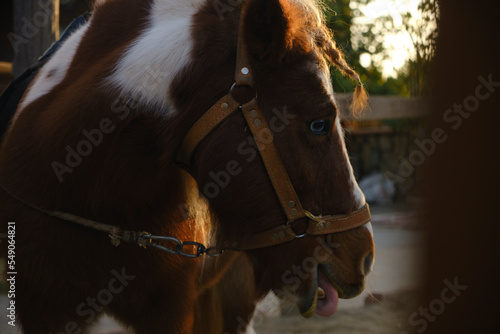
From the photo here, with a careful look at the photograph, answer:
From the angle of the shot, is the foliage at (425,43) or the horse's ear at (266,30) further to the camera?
the horse's ear at (266,30)

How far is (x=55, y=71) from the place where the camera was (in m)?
2.06

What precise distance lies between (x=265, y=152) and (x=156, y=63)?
1.74 ft

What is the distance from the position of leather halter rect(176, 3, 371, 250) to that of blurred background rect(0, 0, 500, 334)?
0.32 m

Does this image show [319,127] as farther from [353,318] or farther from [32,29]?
[353,318]

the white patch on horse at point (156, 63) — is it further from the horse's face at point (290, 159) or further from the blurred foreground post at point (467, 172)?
the blurred foreground post at point (467, 172)

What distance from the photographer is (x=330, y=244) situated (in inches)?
68.6

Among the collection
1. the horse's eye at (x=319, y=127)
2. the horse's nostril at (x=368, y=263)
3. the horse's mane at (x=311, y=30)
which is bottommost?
the horse's nostril at (x=368, y=263)

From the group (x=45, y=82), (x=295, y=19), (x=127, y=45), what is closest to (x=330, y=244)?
(x=295, y=19)

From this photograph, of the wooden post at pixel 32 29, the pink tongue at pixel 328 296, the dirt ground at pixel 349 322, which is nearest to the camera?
the pink tongue at pixel 328 296

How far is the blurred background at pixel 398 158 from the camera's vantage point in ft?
3.76

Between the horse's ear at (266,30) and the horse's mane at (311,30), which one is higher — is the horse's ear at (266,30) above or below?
above

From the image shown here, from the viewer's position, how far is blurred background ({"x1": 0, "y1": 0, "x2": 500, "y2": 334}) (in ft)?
3.76

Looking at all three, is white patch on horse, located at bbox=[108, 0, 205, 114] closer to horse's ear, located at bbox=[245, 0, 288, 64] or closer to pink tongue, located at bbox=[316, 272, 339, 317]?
horse's ear, located at bbox=[245, 0, 288, 64]

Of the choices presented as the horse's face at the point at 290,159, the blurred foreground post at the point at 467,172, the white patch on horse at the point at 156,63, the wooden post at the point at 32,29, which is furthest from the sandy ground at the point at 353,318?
the blurred foreground post at the point at 467,172
